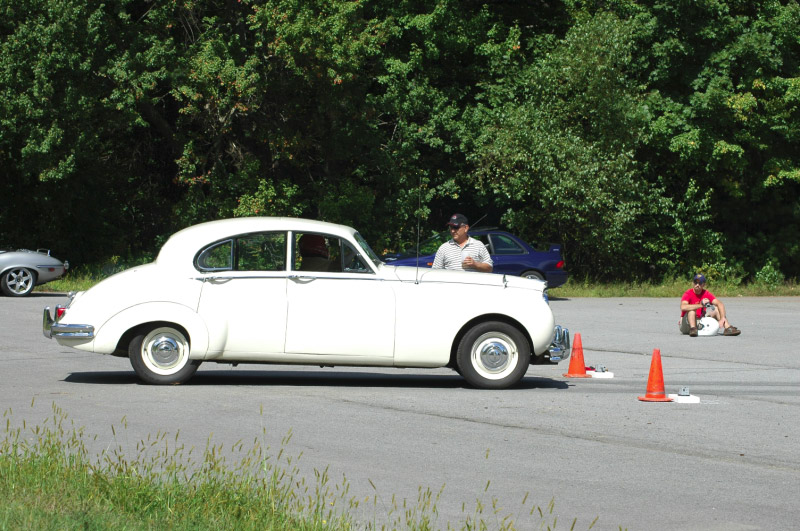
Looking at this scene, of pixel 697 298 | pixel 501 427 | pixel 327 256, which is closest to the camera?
pixel 501 427

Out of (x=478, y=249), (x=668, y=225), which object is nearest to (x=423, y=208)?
(x=668, y=225)

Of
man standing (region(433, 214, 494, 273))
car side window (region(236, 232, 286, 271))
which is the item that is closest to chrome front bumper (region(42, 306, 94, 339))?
car side window (region(236, 232, 286, 271))

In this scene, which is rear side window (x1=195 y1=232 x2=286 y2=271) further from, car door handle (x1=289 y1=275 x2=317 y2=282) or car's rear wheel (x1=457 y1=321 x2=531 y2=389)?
car's rear wheel (x1=457 y1=321 x2=531 y2=389)

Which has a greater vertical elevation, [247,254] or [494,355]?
[247,254]

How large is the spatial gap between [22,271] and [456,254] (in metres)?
15.5

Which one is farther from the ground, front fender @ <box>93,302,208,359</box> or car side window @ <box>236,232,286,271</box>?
car side window @ <box>236,232,286,271</box>

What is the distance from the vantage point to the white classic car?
1098cm

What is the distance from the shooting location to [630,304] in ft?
85.2

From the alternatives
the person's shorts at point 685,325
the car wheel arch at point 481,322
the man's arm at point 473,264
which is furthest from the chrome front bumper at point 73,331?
the person's shorts at point 685,325

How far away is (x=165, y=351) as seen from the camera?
11.1 m

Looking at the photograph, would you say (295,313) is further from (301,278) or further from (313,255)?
(313,255)

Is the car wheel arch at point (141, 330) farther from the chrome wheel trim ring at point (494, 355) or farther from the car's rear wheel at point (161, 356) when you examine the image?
the chrome wheel trim ring at point (494, 355)

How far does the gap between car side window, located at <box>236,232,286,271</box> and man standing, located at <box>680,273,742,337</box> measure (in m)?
8.86

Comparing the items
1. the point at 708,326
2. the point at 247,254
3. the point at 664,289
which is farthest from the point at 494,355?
the point at 664,289
